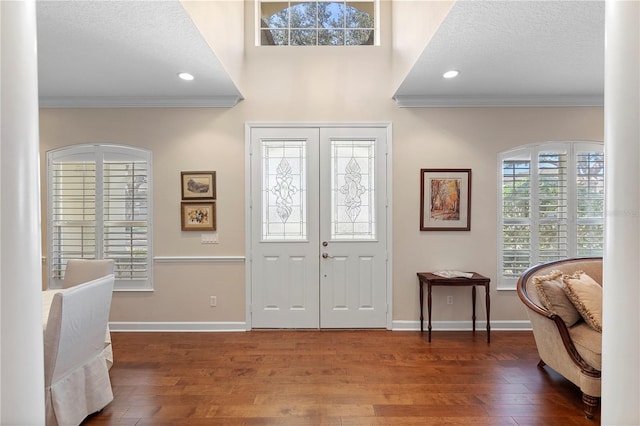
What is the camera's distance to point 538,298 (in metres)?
2.73

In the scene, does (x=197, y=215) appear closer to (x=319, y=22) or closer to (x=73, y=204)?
(x=73, y=204)

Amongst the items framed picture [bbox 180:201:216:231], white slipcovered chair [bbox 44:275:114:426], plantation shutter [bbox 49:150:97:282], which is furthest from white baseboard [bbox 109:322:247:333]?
white slipcovered chair [bbox 44:275:114:426]

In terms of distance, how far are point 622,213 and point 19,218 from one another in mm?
1880

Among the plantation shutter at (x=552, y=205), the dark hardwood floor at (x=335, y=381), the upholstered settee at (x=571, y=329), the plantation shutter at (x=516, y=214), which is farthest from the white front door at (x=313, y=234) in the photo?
the plantation shutter at (x=552, y=205)

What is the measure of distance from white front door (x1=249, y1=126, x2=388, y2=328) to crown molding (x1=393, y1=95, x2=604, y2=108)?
1.53ft

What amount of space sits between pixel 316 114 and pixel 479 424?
3307 millimetres

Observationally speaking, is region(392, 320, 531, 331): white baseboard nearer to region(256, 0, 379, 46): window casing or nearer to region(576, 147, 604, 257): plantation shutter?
region(576, 147, 604, 257): plantation shutter

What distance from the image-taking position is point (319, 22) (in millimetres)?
4301

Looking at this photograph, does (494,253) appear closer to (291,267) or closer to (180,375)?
(291,267)

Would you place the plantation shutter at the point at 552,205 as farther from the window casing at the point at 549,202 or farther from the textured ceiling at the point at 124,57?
the textured ceiling at the point at 124,57

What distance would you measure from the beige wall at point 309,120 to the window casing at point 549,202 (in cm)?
13

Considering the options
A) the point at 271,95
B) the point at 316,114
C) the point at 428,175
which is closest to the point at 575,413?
the point at 428,175

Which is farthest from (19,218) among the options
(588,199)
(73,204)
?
(588,199)

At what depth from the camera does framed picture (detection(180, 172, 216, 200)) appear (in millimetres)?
4031
